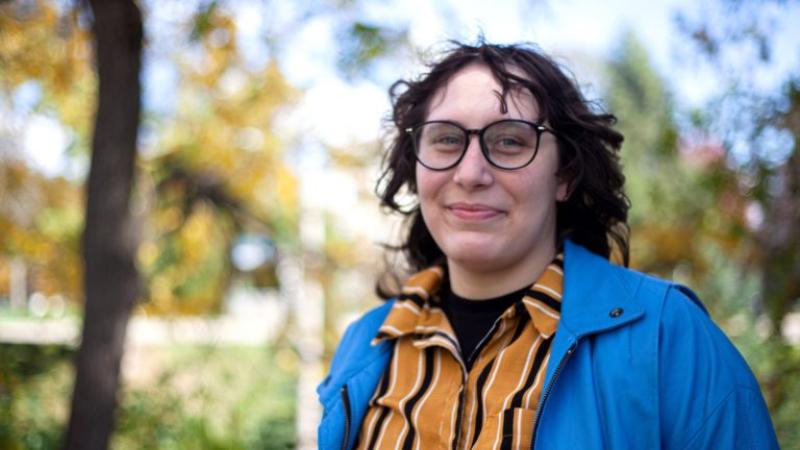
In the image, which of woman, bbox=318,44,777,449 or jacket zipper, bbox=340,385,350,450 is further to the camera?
jacket zipper, bbox=340,385,350,450

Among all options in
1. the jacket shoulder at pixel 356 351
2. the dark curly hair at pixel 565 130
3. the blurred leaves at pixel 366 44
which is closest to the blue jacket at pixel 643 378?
the dark curly hair at pixel 565 130

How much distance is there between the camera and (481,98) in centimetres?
199

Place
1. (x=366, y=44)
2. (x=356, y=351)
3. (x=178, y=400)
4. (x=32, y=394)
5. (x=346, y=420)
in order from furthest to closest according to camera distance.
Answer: (x=32, y=394)
(x=178, y=400)
(x=366, y=44)
(x=356, y=351)
(x=346, y=420)

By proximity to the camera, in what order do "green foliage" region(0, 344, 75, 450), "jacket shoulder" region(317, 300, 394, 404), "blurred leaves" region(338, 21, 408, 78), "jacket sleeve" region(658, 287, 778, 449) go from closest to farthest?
1. "jacket sleeve" region(658, 287, 778, 449)
2. "jacket shoulder" region(317, 300, 394, 404)
3. "blurred leaves" region(338, 21, 408, 78)
4. "green foliage" region(0, 344, 75, 450)

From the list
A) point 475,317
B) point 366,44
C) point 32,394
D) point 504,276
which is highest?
point 366,44

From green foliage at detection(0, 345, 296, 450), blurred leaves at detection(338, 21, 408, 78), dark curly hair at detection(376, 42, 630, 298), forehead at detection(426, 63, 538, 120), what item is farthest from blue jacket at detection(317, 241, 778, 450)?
green foliage at detection(0, 345, 296, 450)

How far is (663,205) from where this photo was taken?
6840 millimetres

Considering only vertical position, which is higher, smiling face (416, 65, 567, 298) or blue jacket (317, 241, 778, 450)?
smiling face (416, 65, 567, 298)

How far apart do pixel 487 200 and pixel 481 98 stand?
262 mm

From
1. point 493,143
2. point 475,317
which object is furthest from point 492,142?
point 475,317

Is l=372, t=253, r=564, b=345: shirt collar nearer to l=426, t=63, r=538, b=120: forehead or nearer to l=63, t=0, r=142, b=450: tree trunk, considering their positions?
l=426, t=63, r=538, b=120: forehead

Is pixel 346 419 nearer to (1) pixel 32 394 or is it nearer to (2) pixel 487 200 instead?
(2) pixel 487 200

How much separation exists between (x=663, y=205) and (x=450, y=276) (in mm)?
5073

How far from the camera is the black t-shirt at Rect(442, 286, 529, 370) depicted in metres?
2.05
